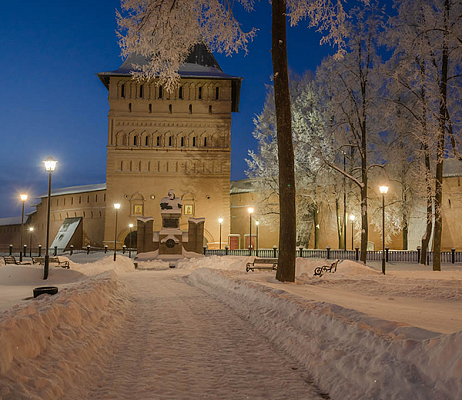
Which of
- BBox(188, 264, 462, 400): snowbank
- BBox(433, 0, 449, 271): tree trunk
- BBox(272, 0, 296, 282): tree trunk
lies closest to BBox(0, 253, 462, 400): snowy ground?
BBox(188, 264, 462, 400): snowbank

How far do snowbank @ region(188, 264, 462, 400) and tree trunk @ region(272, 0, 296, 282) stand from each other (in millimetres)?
4238

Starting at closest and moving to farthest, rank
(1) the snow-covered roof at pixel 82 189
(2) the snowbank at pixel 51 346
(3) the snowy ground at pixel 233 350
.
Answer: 1. (3) the snowy ground at pixel 233 350
2. (2) the snowbank at pixel 51 346
3. (1) the snow-covered roof at pixel 82 189

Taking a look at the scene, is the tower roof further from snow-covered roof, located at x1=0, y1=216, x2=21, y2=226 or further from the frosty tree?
the frosty tree

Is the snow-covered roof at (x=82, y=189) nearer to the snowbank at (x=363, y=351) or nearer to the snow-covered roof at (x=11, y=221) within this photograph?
the snow-covered roof at (x=11, y=221)

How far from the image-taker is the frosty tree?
1155 cm

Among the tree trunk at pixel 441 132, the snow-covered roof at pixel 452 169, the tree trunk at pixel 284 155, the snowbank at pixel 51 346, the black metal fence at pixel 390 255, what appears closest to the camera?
the snowbank at pixel 51 346

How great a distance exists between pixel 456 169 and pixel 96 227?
37.8 meters

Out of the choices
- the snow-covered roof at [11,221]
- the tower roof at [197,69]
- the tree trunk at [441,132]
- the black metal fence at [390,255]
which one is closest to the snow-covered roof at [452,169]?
the black metal fence at [390,255]

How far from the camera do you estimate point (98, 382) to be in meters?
4.37

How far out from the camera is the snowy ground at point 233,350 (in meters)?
3.53

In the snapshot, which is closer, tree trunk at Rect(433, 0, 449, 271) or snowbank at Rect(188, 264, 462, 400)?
snowbank at Rect(188, 264, 462, 400)

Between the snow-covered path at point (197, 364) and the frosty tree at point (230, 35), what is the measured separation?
4.41m

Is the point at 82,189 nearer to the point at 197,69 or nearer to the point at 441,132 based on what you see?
the point at 197,69

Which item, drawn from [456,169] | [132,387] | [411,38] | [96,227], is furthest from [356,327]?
[96,227]
